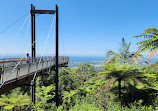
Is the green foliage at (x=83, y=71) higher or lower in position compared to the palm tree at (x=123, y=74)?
lower

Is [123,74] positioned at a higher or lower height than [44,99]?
higher

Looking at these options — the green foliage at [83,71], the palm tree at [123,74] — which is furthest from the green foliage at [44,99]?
the green foliage at [83,71]

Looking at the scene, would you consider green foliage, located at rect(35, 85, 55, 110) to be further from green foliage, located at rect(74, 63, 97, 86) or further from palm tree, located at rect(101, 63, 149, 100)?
green foliage, located at rect(74, 63, 97, 86)

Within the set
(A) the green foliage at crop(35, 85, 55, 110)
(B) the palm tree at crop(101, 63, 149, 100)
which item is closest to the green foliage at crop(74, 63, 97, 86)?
(A) the green foliage at crop(35, 85, 55, 110)

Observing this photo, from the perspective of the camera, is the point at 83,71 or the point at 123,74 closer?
the point at 123,74

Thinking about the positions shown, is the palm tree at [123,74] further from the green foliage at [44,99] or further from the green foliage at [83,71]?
the green foliage at [83,71]

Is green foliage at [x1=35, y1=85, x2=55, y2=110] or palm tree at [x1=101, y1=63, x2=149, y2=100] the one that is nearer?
palm tree at [x1=101, y1=63, x2=149, y2=100]

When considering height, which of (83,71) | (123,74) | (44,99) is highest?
(123,74)

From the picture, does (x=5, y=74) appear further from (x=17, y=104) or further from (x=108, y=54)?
(x=108, y=54)

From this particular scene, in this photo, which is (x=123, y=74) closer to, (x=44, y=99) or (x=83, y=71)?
(x=44, y=99)

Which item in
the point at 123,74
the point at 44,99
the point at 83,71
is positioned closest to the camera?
the point at 123,74

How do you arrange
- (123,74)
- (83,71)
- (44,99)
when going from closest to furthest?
1. (123,74)
2. (44,99)
3. (83,71)

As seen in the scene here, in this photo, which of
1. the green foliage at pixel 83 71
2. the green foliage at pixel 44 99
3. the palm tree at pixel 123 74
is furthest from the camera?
the green foliage at pixel 83 71

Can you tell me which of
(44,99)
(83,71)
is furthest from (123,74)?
(83,71)
